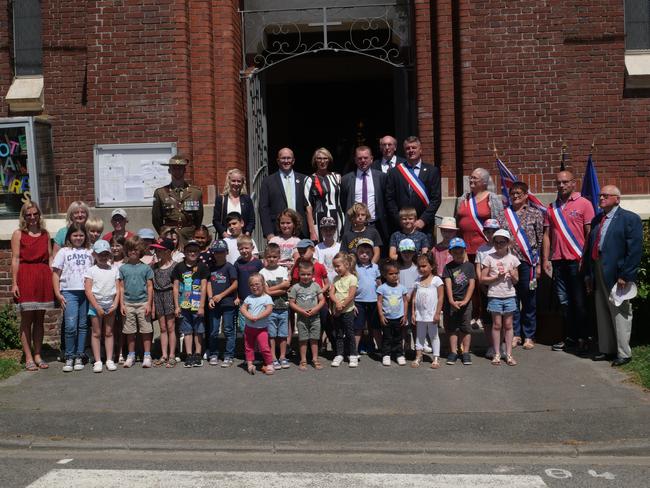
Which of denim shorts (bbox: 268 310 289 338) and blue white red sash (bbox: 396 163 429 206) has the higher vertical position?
blue white red sash (bbox: 396 163 429 206)

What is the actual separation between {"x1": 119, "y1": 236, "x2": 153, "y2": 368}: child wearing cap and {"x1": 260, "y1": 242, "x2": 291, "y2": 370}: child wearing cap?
4.10ft

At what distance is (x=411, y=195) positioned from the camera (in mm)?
9414

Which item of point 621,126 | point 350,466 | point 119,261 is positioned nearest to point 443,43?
point 621,126

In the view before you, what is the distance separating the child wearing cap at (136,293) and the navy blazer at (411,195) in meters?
2.82

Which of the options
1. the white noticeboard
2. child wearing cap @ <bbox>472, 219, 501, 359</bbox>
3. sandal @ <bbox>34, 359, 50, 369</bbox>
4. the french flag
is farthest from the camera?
the white noticeboard

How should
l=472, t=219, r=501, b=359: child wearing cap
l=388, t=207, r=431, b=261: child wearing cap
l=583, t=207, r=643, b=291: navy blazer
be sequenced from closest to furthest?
1. l=583, t=207, r=643, b=291: navy blazer
2. l=472, t=219, r=501, b=359: child wearing cap
3. l=388, t=207, r=431, b=261: child wearing cap

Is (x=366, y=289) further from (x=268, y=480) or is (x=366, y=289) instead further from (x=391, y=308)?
(x=268, y=480)

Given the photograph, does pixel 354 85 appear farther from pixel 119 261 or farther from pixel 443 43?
pixel 119 261

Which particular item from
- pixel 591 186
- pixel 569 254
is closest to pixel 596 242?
pixel 569 254

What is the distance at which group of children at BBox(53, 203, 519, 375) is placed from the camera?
28.3 feet

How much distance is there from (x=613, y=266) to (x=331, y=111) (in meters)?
12.1

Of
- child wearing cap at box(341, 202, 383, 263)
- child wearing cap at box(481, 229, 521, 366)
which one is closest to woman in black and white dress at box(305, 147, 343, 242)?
child wearing cap at box(341, 202, 383, 263)

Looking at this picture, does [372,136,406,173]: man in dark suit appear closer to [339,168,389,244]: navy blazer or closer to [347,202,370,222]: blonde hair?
[339,168,389,244]: navy blazer

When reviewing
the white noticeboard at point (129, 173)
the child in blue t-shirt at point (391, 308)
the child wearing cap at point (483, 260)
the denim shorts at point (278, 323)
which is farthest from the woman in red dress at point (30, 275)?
the child wearing cap at point (483, 260)
